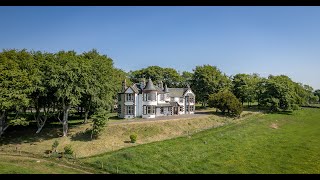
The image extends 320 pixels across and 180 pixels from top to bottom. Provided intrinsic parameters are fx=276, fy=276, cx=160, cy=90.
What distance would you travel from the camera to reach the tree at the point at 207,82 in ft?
242

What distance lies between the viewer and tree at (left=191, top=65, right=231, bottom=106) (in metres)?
73.9

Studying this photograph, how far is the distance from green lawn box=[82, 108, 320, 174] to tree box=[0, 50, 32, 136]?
12.5 meters

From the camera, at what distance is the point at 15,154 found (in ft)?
96.7

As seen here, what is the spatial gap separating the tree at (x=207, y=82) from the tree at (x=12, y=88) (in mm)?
47909

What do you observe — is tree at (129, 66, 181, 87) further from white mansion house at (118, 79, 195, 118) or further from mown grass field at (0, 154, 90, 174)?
mown grass field at (0, 154, 90, 174)

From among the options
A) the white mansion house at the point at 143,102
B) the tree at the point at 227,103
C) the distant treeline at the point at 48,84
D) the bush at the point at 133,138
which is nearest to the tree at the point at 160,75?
the tree at the point at 227,103

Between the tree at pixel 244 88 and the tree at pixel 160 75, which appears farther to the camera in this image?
the tree at pixel 160 75

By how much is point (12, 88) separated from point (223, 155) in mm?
26553

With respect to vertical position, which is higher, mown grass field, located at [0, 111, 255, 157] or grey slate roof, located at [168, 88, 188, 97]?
grey slate roof, located at [168, 88, 188, 97]

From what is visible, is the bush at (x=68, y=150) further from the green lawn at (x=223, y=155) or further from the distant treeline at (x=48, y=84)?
the distant treeline at (x=48, y=84)

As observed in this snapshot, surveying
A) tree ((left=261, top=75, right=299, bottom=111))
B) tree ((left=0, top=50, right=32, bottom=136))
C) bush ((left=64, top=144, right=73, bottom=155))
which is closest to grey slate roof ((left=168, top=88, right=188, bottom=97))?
tree ((left=261, top=75, right=299, bottom=111))

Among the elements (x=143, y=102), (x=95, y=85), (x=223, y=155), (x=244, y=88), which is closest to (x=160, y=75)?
(x=244, y=88)

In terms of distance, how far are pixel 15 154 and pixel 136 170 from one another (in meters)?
13.7
